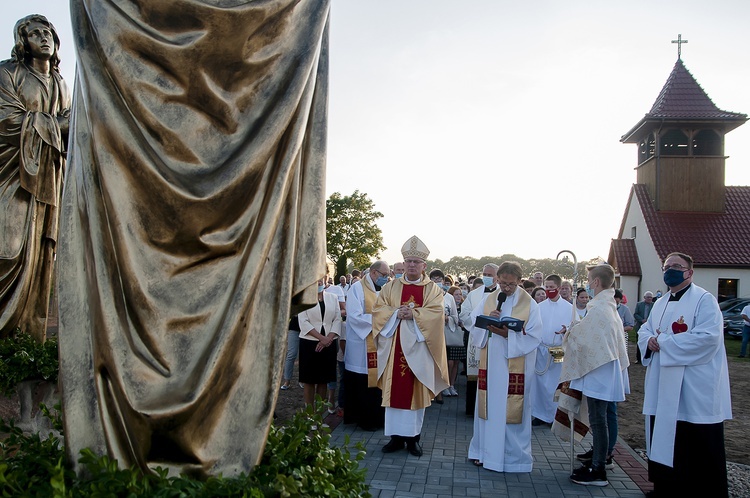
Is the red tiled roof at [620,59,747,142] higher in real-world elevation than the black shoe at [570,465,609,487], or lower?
higher

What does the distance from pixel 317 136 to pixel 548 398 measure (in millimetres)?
8786

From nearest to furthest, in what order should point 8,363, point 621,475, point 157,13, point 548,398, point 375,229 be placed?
point 157,13, point 8,363, point 621,475, point 548,398, point 375,229

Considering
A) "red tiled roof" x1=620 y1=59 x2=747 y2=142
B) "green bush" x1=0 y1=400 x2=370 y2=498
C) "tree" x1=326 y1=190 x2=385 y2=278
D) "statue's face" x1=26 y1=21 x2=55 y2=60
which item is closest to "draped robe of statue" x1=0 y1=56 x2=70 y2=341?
"statue's face" x1=26 y1=21 x2=55 y2=60

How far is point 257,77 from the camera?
2010 millimetres

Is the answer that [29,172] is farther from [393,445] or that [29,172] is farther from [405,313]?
[393,445]

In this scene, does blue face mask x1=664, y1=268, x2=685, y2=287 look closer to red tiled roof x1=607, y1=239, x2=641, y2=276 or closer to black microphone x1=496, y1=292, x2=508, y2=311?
black microphone x1=496, y1=292, x2=508, y2=311

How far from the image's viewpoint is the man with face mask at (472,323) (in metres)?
9.88

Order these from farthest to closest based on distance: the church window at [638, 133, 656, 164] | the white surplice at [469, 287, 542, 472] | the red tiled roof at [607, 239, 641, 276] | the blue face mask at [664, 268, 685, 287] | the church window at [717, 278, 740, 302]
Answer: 1. the church window at [638, 133, 656, 164]
2. the red tiled roof at [607, 239, 641, 276]
3. the church window at [717, 278, 740, 302]
4. the white surplice at [469, 287, 542, 472]
5. the blue face mask at [664, 268, 685, 287]

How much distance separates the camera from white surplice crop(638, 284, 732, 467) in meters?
5.75

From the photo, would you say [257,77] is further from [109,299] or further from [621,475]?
[621,475]

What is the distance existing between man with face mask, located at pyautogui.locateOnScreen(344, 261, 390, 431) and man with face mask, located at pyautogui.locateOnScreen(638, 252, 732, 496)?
3919mm

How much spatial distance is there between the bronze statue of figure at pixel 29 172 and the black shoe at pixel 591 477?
535cm

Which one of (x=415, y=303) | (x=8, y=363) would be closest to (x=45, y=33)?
(x=8, y=363)

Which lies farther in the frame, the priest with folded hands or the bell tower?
the bell tower
